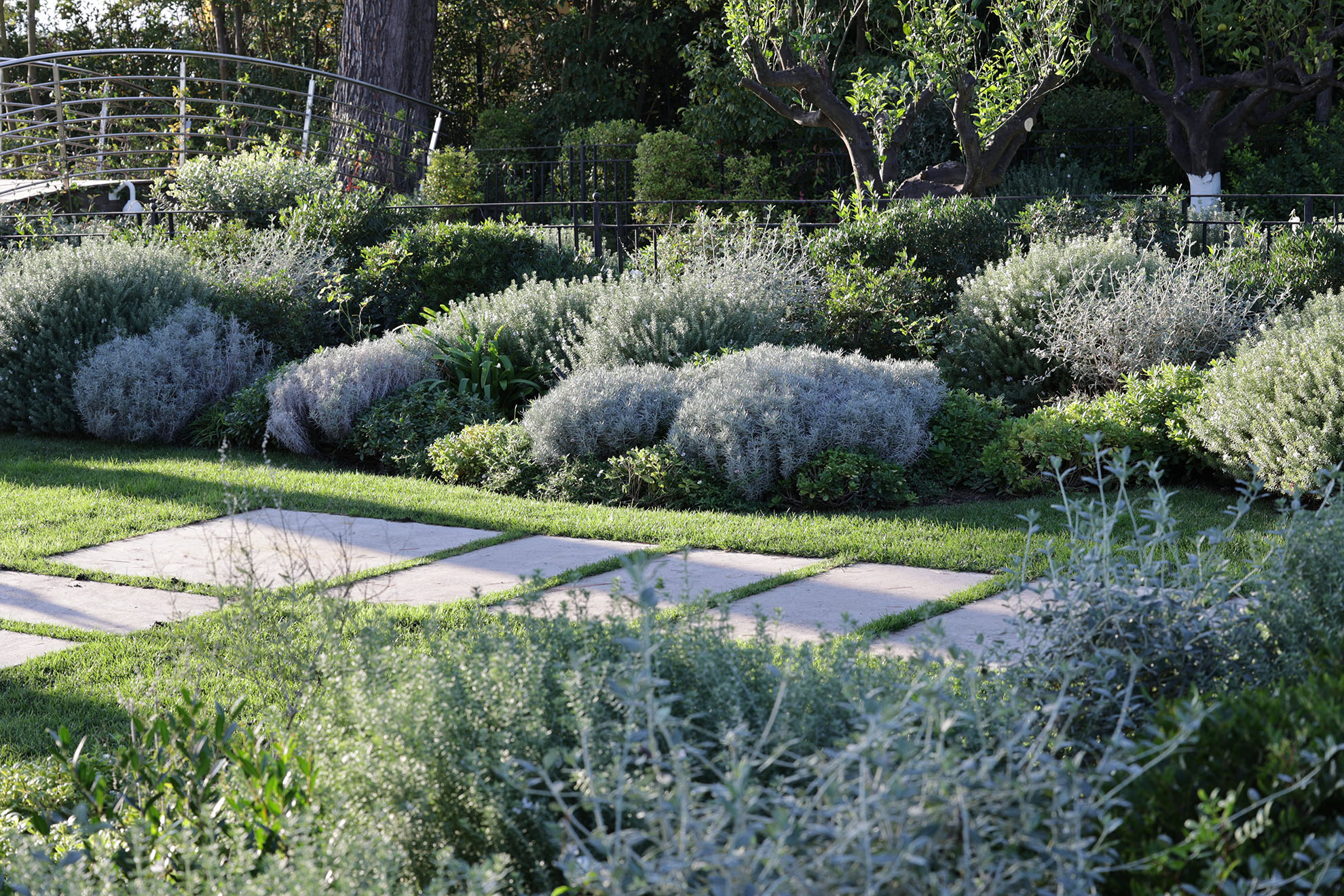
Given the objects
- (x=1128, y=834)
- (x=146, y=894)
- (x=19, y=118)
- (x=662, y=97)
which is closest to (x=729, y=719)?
(x=1128, y=834)

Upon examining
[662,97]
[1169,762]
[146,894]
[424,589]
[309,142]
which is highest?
[662,97]

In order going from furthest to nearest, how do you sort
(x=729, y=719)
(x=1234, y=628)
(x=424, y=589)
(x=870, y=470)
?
(x=870, y=470)
(x=424, y=589)
(x=1234, y=628)
(x=729, y=719)

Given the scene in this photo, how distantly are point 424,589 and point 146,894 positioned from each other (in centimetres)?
272

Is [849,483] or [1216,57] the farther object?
[1216,57]

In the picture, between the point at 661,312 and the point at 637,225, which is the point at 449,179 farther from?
the point at 661,312

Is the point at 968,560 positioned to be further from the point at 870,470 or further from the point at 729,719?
the point at 729,719

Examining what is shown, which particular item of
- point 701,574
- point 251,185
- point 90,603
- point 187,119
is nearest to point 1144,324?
point 701,574

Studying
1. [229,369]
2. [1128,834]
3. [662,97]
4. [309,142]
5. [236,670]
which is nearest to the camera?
[1128,834]

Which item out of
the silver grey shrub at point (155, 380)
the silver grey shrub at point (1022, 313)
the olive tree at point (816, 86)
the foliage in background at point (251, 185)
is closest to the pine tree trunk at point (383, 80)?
the foliage in background at point (251, 185)

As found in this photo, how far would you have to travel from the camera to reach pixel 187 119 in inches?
600

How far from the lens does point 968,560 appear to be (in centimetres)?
446

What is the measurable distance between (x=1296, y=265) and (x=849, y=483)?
3509mm

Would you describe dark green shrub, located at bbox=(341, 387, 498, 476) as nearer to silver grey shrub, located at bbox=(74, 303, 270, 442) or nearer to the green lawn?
the green lawn

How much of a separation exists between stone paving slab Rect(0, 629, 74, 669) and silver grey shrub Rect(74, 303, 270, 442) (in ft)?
11.4
